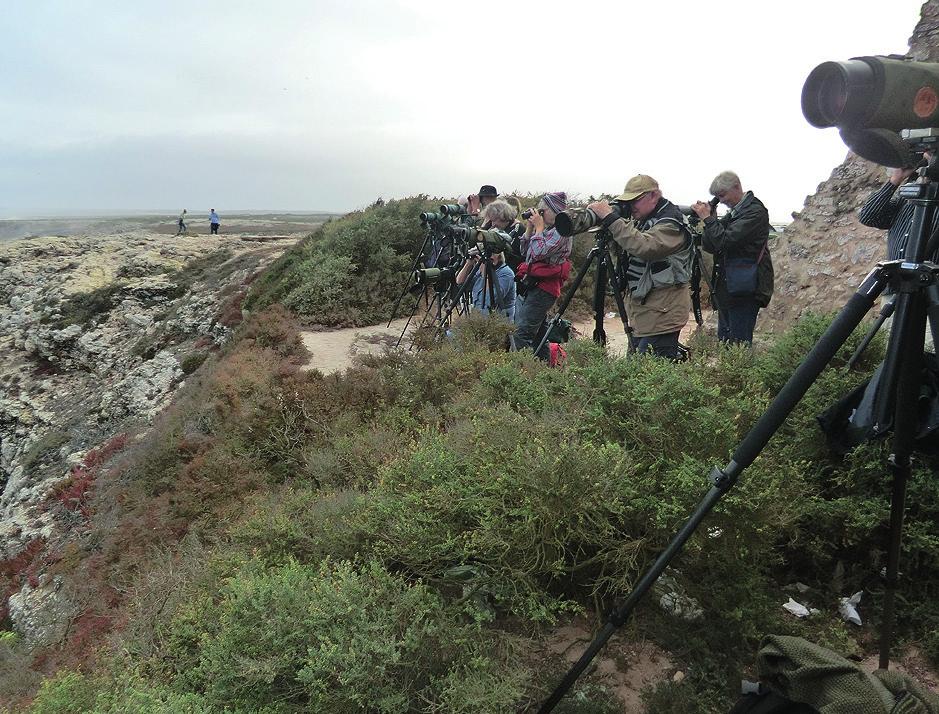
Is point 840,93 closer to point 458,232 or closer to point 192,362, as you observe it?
point 458,232

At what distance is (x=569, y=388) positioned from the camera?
3113mm

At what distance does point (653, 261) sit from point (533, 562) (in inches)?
94.2

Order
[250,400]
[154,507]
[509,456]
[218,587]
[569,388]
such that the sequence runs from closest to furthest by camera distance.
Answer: [509,456] < [218,587] < [569,388] < [154,507] < [250,400]

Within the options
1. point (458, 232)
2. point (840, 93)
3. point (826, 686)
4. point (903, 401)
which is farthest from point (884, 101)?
point (458, 232)

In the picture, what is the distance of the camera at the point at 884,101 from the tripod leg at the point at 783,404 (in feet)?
1.08

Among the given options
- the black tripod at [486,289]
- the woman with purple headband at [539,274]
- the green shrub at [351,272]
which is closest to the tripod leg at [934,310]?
the woman with purple headband at [539,274]

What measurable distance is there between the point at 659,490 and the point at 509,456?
64cm

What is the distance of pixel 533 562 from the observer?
2.27 metres

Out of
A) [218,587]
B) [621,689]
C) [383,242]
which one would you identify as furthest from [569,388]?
[383,242]

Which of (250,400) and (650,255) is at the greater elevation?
(650,255)

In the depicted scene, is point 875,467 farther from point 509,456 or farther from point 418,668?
point 418,668

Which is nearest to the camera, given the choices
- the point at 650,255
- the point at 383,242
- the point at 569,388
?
the point at 569,388

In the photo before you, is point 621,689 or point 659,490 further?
point 659,490

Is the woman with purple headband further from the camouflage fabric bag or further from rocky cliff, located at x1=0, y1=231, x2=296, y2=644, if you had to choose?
rocky cliff, located at x1=0, y1=231, x2=296, y2=644
